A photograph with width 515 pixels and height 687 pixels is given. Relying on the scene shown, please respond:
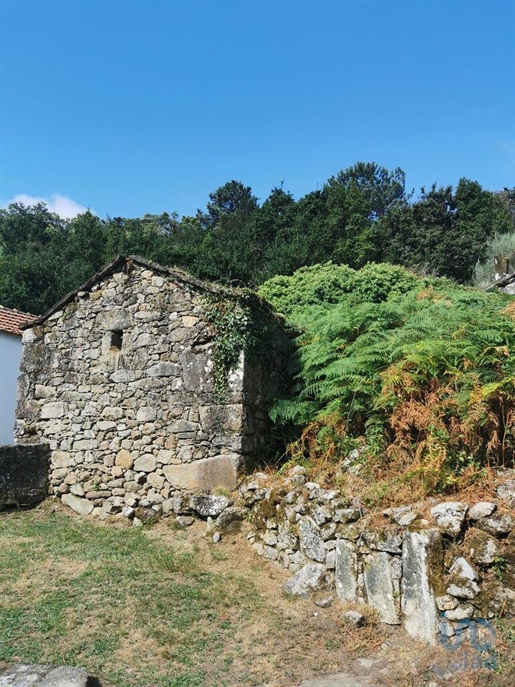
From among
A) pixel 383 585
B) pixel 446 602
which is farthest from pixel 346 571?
pixel 446 602

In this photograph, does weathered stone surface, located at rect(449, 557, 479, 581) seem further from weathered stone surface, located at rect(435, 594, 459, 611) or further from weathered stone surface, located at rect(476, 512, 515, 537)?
weathered stone surface, located at rect(476, 512, 515, 537)

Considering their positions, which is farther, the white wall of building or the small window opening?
the white wall of building

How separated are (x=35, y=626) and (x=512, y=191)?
45.0 metres

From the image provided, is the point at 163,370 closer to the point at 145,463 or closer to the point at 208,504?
the point at 145,463

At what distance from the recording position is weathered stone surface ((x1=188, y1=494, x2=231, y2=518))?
7.76m

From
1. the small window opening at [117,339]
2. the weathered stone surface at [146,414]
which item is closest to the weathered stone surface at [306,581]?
the weathered stone surface at [146,414]

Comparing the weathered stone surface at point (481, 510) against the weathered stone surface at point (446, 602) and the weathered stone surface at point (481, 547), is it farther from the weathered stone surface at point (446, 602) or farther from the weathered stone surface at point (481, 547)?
the weathered stone surface at point (446, 602)

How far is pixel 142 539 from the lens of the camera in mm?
7750

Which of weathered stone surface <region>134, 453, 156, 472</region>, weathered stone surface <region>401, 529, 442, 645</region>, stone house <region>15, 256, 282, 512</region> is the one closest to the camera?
weathered stone surface <region>401, 529, 442, 645</region>

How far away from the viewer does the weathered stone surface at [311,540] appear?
19.6 feet

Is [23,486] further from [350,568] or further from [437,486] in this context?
[437,486]

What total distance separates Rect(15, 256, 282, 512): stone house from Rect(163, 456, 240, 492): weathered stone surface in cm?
2

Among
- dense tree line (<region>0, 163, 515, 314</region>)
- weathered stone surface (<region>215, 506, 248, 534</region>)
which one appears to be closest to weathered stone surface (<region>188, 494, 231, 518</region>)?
weathered stone surface (<region>215, 506, 248, 534</region>)

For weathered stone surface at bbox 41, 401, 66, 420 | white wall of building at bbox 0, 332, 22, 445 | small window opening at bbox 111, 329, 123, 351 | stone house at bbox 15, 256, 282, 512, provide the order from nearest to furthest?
1. stone house at bbox 15, 256, 282, 512
2. small window opening at bbox 111, 329, 123, 351
3. weathered stone surface at bbox 41, 401, 66, 420
4. white wall of building at bbox 0, 332, 22, 445
